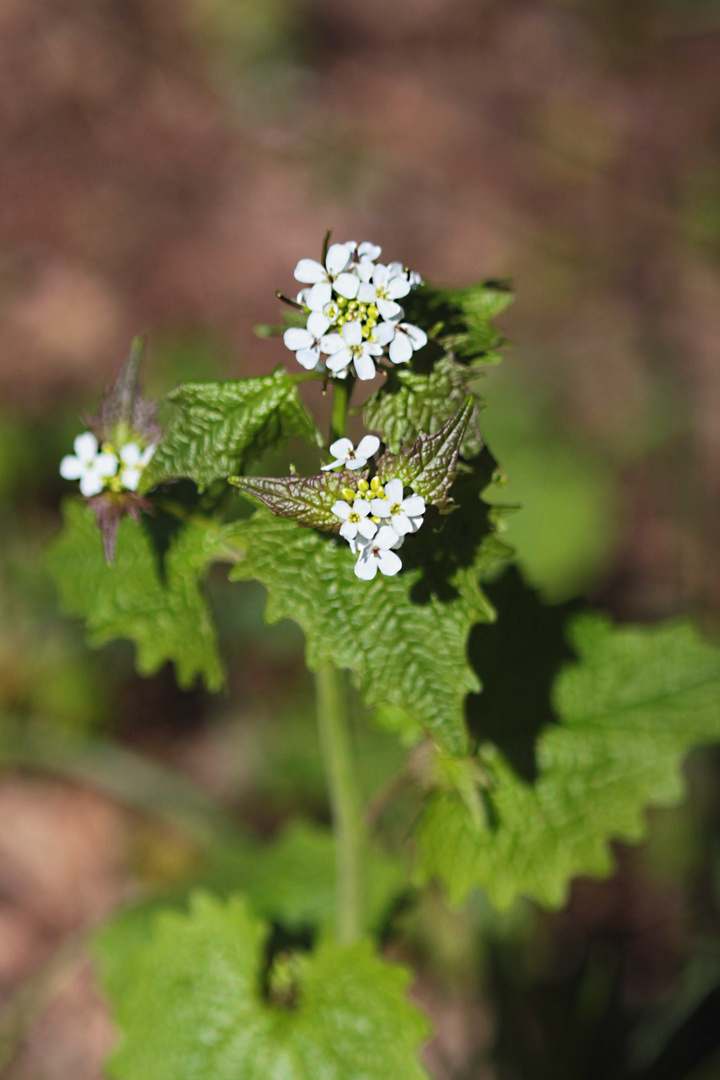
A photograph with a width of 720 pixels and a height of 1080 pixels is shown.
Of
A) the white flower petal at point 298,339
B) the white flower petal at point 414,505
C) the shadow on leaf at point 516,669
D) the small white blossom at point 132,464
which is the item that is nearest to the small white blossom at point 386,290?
the white flower petal at point 298,339

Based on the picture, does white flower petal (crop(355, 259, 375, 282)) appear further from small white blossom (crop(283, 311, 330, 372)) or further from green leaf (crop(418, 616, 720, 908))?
green leaf (crop(418, 616, 720, 908))

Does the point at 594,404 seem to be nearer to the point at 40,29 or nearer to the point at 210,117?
the point at 210,117

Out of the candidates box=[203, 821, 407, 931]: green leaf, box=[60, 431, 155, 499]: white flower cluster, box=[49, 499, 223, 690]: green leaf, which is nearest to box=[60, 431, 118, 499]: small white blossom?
box=[60, 431, 155, 499]: white flower cluster

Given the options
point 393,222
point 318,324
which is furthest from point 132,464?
point 393,222

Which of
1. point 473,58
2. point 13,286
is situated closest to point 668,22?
point 473,58

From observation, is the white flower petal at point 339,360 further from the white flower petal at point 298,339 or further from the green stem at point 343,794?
the green stem at point 343,794
